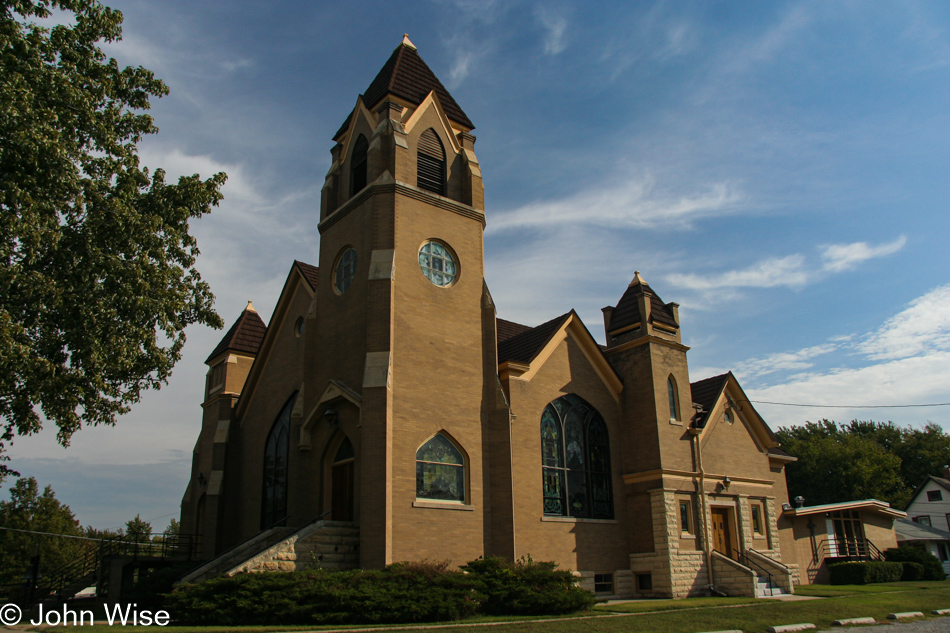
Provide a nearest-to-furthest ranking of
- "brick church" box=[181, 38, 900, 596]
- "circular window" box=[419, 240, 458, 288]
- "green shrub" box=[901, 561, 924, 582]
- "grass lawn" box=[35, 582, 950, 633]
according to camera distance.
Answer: "grass lawn" box=[35, 582, 950, 633] → "brick church" box=[181, 38, 900, 596] → "circular window" box=[419, 240, 458, 288] → "green shrub" box=[901, 561, 924, 582]

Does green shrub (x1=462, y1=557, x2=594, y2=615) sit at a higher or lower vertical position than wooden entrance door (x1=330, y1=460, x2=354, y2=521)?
lower

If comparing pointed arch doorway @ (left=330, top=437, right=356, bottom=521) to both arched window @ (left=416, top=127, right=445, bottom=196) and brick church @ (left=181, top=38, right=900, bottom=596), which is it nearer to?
brick church @ (left=181, top=38, right=900, bottom=596)

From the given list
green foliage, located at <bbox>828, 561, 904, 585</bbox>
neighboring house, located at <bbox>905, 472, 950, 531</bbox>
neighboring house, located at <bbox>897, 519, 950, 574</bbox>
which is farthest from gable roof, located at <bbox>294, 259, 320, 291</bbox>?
neighboring house, located at <bbox>905, 472, 950, 531</bbox>

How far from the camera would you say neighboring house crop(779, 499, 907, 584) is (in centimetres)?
2970

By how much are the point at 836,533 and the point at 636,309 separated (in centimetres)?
1549

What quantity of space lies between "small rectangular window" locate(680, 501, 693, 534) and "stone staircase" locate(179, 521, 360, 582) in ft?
37.0

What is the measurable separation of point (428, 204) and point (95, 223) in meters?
10.2

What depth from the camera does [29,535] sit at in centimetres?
4441

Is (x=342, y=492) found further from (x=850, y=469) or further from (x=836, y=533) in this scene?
(x=850, y=469)

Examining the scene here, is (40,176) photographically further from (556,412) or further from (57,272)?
(556,412)

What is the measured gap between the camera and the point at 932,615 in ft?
55.2

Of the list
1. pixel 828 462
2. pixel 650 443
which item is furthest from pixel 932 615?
pixel 828 462

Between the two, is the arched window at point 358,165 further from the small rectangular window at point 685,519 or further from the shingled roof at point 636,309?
the small rectangular window at point 685,519

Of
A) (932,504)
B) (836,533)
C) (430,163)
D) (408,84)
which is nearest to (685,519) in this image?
(836,533)
